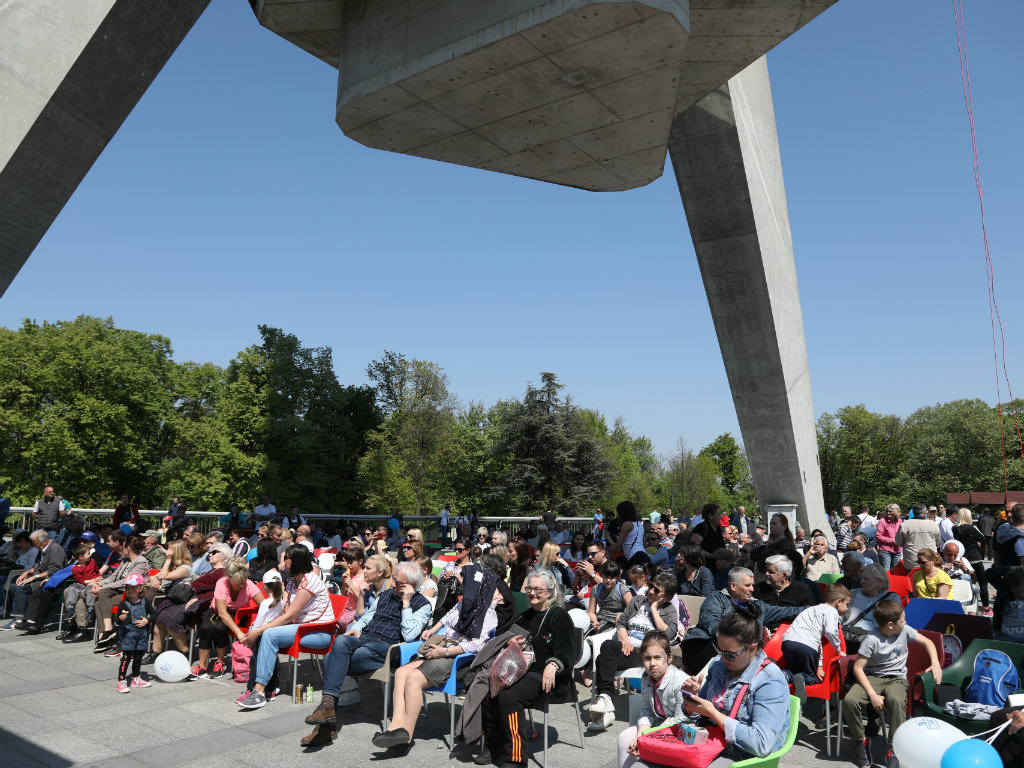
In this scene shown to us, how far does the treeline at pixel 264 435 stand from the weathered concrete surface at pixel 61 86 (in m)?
33.4

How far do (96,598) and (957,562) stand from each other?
37.7ft

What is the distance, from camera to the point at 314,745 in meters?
5.34

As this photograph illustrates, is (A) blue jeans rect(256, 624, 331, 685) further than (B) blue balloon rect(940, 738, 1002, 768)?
Yes

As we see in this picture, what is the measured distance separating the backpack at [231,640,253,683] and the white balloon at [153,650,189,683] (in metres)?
0.48

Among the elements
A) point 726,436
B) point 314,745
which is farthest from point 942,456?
point 314,745

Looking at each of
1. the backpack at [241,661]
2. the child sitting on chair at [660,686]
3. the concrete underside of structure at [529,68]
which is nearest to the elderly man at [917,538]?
the concrete underside of structure at [529,68]

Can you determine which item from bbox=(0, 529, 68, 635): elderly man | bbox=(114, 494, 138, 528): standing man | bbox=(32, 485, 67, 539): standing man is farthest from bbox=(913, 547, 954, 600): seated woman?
bbox=(114, 494, 138, 528): standing man

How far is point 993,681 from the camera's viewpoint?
15.9 ft

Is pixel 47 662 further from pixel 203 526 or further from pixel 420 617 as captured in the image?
pixel 203 526

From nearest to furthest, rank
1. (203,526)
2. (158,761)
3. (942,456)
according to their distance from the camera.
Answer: (158,761)
(203,526)
(942,456)

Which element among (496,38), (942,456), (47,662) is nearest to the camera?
(496,38)

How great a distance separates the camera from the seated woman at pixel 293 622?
6.40 meters

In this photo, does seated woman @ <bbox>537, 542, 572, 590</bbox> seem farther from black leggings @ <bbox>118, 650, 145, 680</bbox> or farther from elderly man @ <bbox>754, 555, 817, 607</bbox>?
black leggings @ <bbox>118, 650, 145, 680</bbox>

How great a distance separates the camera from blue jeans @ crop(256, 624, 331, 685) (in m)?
6.41
